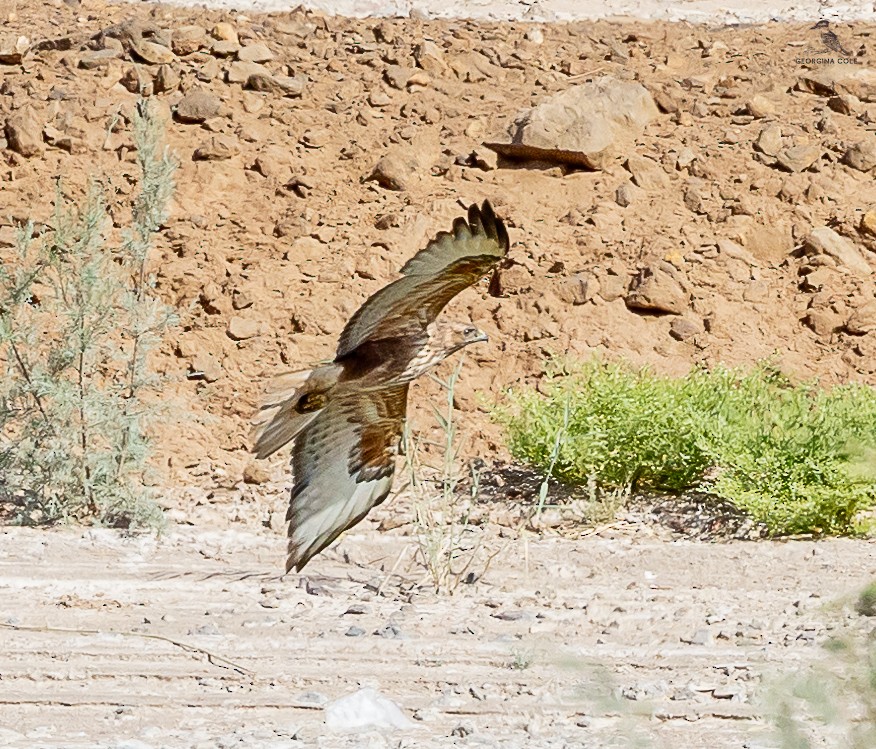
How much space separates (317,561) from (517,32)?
7559mm

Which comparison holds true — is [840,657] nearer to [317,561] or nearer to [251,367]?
[317,561]

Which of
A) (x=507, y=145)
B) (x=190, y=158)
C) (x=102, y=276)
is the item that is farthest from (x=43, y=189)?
(x=102, y=276)

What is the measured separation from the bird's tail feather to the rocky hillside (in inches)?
121

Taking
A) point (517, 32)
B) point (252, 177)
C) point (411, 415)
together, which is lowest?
point (411, 415)

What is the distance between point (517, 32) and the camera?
13.9 m

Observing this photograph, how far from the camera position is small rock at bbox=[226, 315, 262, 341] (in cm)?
1053

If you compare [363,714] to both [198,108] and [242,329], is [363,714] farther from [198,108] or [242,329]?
[198,108]

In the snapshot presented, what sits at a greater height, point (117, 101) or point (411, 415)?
point (117, 101)

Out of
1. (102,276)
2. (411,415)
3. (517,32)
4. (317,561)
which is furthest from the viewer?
(517,32)

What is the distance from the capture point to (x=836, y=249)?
37.1 feet

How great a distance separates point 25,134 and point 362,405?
690 centimetres

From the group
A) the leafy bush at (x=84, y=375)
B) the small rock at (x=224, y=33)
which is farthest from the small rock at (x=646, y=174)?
the leafy bush at (x=84, y=375)

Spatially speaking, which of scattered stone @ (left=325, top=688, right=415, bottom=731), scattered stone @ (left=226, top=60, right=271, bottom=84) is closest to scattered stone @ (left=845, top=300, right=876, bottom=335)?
scattered stone @ (left=226, top=60, right=271, bottom=84)

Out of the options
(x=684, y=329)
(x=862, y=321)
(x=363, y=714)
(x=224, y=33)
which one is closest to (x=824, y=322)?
(x=862, y=321)
